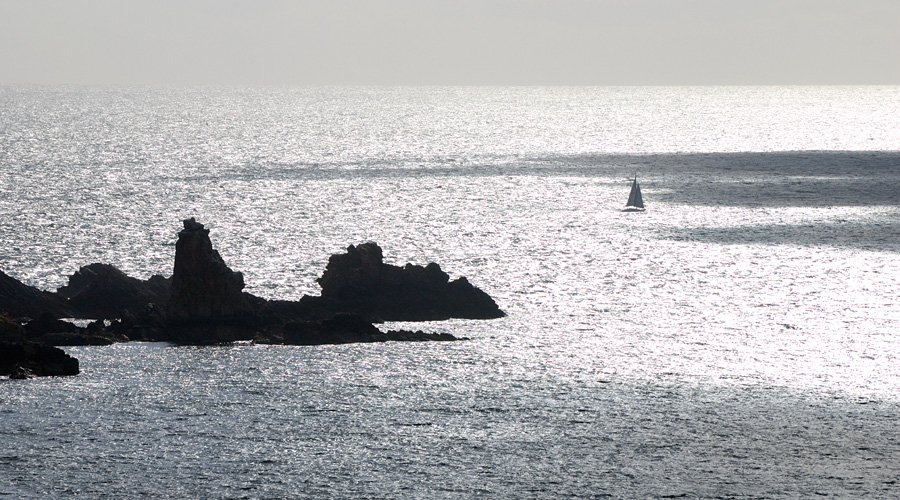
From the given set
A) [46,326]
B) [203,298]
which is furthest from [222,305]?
[46,326]

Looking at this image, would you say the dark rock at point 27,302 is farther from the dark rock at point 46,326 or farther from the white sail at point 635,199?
the white sail at point 635,199

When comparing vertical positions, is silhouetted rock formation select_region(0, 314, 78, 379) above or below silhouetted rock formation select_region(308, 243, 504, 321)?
below

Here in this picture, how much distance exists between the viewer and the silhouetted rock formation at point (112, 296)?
52031 millimetres

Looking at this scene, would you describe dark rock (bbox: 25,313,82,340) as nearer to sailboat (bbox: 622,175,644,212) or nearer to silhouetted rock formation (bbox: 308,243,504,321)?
silhouetted rock formation (bbox: 308,243,504,321)

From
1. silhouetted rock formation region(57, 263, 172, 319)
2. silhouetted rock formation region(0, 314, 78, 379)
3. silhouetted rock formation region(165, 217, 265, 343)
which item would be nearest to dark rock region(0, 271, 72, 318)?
silhouetted rock formation region(57, 263, 172, 319)

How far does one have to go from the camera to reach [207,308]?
48.2 m

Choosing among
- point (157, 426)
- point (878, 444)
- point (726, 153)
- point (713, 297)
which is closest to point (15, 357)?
point (157, 426)

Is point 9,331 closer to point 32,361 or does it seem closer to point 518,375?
point 32,361

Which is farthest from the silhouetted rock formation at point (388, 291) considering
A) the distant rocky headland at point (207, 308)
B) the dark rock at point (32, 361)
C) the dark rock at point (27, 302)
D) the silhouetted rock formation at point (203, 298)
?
the dark rock at point (32, 361)

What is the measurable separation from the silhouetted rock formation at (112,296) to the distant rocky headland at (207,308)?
0.04 m

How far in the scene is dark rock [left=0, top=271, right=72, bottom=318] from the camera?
49.1m

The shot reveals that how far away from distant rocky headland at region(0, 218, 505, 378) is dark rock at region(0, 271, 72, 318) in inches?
1.7

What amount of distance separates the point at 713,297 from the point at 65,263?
124 feet

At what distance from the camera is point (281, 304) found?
171ft
